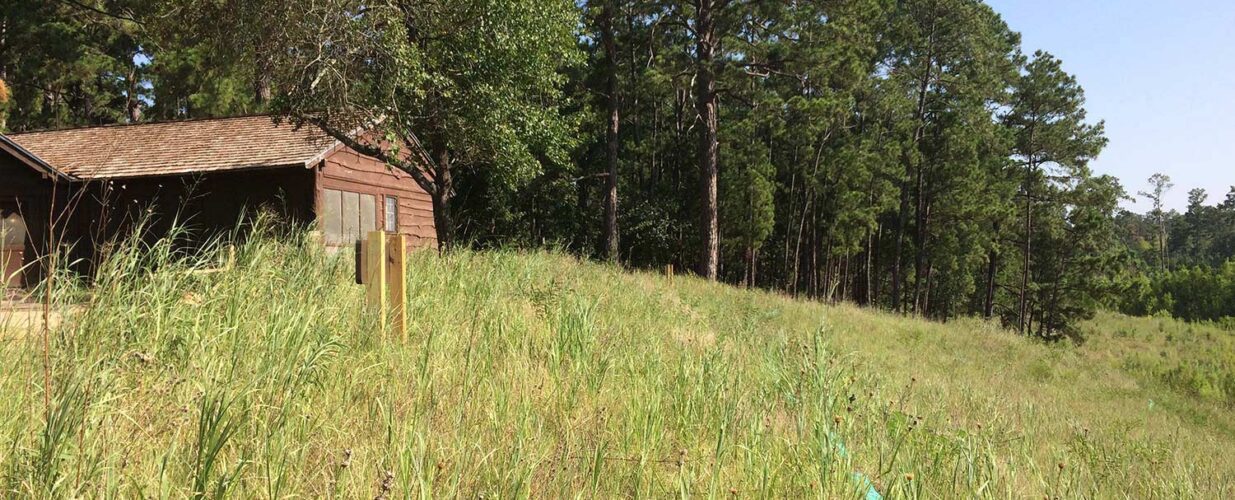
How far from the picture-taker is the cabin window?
17.4m

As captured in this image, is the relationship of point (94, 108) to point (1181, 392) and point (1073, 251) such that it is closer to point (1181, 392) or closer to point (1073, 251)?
point (1181, 392)

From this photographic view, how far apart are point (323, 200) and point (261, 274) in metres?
11.5

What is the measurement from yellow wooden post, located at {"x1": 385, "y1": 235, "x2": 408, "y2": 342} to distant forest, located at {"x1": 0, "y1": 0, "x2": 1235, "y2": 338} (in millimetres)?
7520

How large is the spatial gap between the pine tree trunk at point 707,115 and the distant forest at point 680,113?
0.27 ft

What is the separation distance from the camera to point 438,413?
280 cm

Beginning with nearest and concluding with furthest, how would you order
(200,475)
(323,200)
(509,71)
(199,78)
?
(200,475) → (509,71) → (323,200) → (199,78)

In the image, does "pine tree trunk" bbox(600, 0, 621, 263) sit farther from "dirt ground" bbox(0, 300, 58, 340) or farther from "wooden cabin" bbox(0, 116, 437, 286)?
"dirt ground" bbox(0, 300, 58, 340)

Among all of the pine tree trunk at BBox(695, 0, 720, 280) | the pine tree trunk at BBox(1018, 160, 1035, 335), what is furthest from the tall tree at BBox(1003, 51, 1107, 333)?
the pine tree trunk at BBox(695, 0, 720, 280)

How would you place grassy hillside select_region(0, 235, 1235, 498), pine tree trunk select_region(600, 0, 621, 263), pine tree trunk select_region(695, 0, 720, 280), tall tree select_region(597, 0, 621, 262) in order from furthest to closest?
pine tree trunk select_region(600, 0, 621, 263) → tall tree select_region(597, 0, 621, 262) → pine tree trunk select_region(695, 0, 720, 280) → grassy hillside select_region(0, 235, 1235, 498)

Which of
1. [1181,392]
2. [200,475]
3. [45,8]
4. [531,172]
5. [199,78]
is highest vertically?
[45,8]

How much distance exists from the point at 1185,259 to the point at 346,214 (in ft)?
380

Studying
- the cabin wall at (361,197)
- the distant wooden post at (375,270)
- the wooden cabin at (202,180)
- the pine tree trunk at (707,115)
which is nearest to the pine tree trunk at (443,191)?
the cabin wall at (361,197)

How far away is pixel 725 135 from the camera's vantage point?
27.0 metres

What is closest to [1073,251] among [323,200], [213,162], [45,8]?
[323,200]
